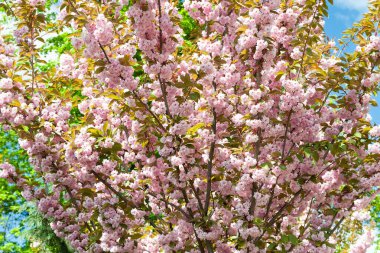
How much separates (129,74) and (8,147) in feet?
56.9

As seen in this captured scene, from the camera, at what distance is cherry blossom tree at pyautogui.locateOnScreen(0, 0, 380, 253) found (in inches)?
191

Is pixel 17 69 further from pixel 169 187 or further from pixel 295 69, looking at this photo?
pixel 295 69

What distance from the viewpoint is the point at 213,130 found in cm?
510

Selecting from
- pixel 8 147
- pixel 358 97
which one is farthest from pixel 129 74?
pixel 8 147

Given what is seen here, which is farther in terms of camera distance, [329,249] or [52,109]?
[52,109]

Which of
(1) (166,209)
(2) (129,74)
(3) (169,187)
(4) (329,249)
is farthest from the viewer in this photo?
(1) (166,209)

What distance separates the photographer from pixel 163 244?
17.6 feet

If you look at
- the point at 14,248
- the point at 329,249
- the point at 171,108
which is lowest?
the point at 14,248

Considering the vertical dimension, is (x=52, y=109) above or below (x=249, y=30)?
below

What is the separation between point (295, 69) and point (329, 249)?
222 centimetres

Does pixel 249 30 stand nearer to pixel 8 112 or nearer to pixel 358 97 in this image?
pixel 358 97

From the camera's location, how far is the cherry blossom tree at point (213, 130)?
4840 millimetres

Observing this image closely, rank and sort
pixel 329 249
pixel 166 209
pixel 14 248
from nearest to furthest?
pixel 329 249, pixel 166 209, pixel 14 248

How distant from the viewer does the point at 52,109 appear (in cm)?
590
